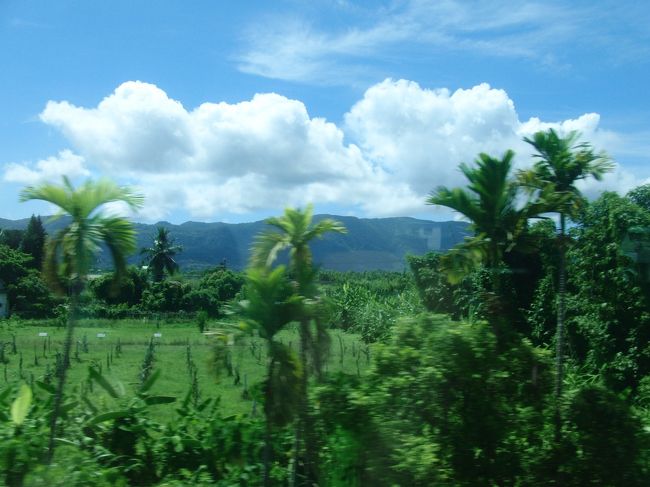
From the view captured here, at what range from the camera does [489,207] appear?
8.66 m

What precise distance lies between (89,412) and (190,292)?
50.5 ft

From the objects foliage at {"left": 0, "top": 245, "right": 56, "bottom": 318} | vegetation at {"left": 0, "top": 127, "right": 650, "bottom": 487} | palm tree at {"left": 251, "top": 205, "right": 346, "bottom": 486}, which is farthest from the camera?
foliage at {"left": 0, "top": 245, "right": 56, "bottom": 318}

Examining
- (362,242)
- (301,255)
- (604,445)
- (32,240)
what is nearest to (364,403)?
(301,255)

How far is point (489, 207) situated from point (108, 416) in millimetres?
5629

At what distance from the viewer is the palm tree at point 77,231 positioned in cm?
752

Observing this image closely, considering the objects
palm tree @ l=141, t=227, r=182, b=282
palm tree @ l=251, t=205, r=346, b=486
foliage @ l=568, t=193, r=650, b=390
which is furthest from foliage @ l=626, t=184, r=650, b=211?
palm tree @ l=141, t=227, r=182, b=282

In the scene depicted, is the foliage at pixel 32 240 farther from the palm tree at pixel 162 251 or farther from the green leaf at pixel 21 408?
the green leaf at pixel 21 408

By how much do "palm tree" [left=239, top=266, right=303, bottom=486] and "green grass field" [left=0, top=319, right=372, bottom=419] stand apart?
8.47ft

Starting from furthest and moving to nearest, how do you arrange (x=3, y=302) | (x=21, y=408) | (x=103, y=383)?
(x=3, y=302) < (x=103, y=383) < (x=21, y=408)

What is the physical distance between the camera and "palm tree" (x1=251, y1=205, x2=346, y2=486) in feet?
24.9

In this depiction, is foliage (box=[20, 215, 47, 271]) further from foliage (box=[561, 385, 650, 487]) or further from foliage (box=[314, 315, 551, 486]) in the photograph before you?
foliage (box=[561, 385, 650, 487])

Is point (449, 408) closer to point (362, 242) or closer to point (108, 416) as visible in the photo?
point (108, 416)

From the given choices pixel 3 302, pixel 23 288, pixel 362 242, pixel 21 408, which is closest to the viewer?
pixel 21 408

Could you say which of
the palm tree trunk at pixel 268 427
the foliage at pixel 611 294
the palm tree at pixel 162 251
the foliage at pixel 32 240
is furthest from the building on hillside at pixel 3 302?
the palm tree trunk at pixel 268 427
